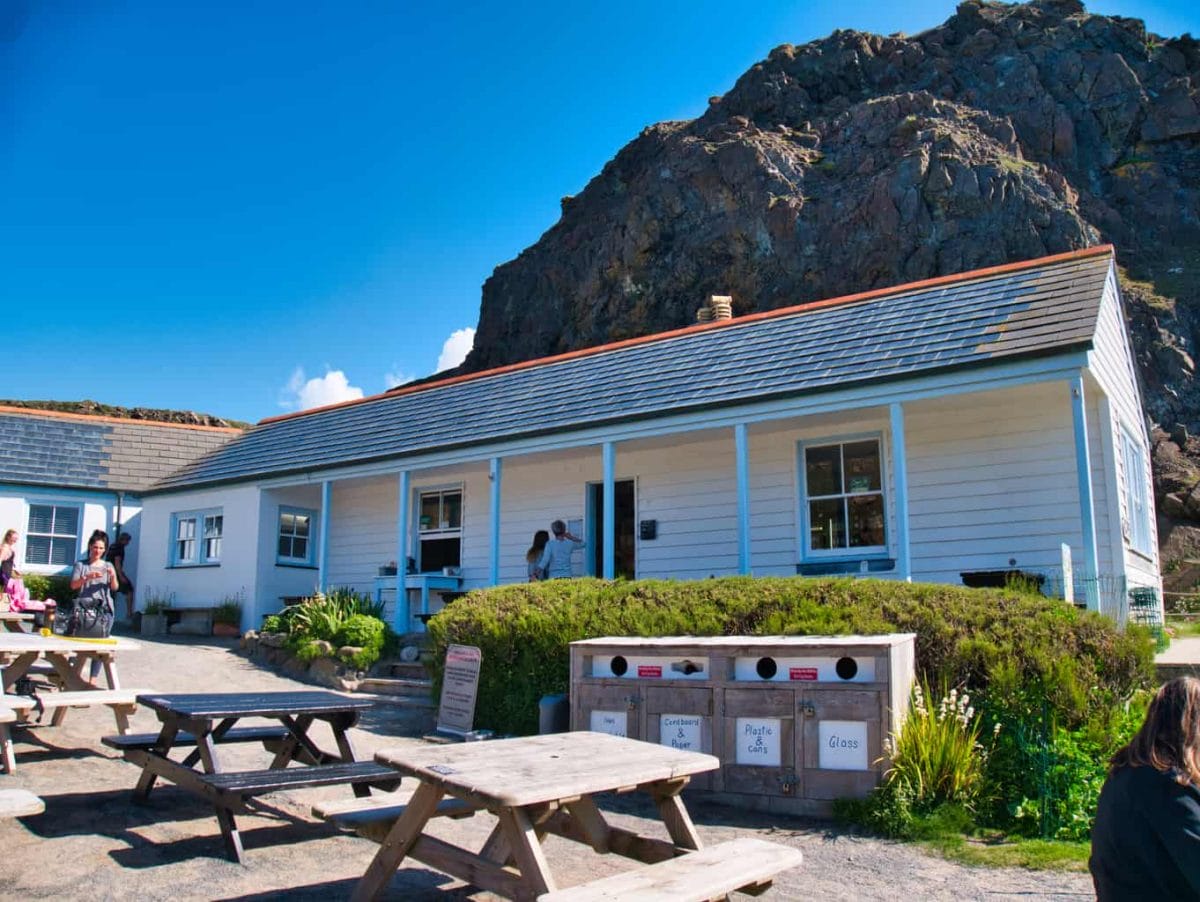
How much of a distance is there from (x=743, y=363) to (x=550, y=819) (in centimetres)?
1003

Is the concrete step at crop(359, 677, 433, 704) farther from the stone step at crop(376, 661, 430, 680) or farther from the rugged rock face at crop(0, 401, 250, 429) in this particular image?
the rugged rock face at crop(0, 401, 250, 429)

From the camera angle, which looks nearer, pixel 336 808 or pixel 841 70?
pixel 336 808

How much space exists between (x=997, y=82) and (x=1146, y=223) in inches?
765

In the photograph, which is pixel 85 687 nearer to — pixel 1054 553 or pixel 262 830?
pixel 262 830

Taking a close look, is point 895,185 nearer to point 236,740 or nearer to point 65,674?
point 65,674

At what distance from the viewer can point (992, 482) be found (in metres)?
13.0

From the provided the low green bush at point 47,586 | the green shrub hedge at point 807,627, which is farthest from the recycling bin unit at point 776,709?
the low green bush at point 47,586

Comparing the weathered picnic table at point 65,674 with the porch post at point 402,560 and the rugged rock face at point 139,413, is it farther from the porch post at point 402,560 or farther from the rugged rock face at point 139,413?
the rugged rock face at point 139,413

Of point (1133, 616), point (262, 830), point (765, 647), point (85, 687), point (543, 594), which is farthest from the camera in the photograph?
point (1133, 616)

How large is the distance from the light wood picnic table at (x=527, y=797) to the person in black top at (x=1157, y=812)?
→ 6.12 feet

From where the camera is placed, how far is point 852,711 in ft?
23.4

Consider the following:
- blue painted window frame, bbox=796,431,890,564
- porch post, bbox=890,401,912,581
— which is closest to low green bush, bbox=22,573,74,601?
blue painted window frame, bbox=796,431,890,564

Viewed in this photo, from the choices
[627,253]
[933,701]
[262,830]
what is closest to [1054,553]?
[933,701]

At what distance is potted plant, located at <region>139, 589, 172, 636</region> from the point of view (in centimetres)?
2061
